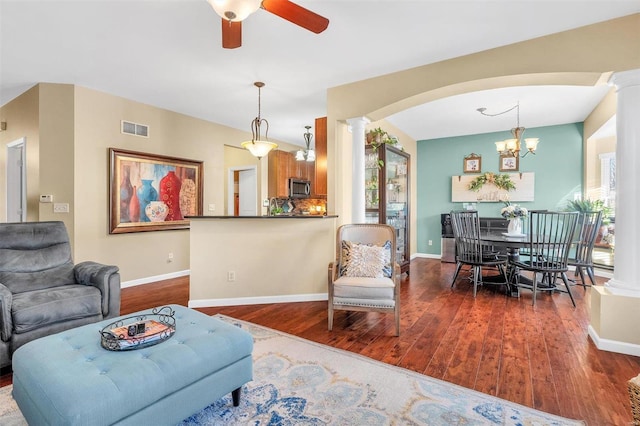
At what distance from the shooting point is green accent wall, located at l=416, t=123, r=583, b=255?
595 cm

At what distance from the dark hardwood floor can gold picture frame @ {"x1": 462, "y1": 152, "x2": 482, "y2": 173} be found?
3.13 meters

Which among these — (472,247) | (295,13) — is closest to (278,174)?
(472,247)

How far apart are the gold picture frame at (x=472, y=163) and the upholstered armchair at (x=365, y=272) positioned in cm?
425

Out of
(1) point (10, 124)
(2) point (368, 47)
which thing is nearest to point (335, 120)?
(2) point (368, 47)

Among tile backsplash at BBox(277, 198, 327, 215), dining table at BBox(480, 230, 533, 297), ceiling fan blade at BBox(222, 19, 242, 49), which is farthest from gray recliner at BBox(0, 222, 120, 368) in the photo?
dining table at BBox(480, 230, 533, 297)

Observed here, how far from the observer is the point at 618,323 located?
2.54m

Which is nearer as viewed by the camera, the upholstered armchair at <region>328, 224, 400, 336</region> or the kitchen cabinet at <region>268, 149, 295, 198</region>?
the upholstered armchair at <region>328, 224, 400, 336</region>

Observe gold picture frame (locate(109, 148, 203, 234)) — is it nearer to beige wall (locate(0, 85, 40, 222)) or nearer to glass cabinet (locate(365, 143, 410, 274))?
beige wall (locate(0, 85, 40, 222))

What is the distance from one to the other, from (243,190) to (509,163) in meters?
5.77

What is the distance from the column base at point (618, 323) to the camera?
2.49m

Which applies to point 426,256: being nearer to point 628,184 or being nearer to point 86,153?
point 628,184

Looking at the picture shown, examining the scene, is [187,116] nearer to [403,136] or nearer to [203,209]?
[203,209]

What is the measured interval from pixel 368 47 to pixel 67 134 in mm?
3887

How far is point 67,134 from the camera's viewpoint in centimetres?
403
